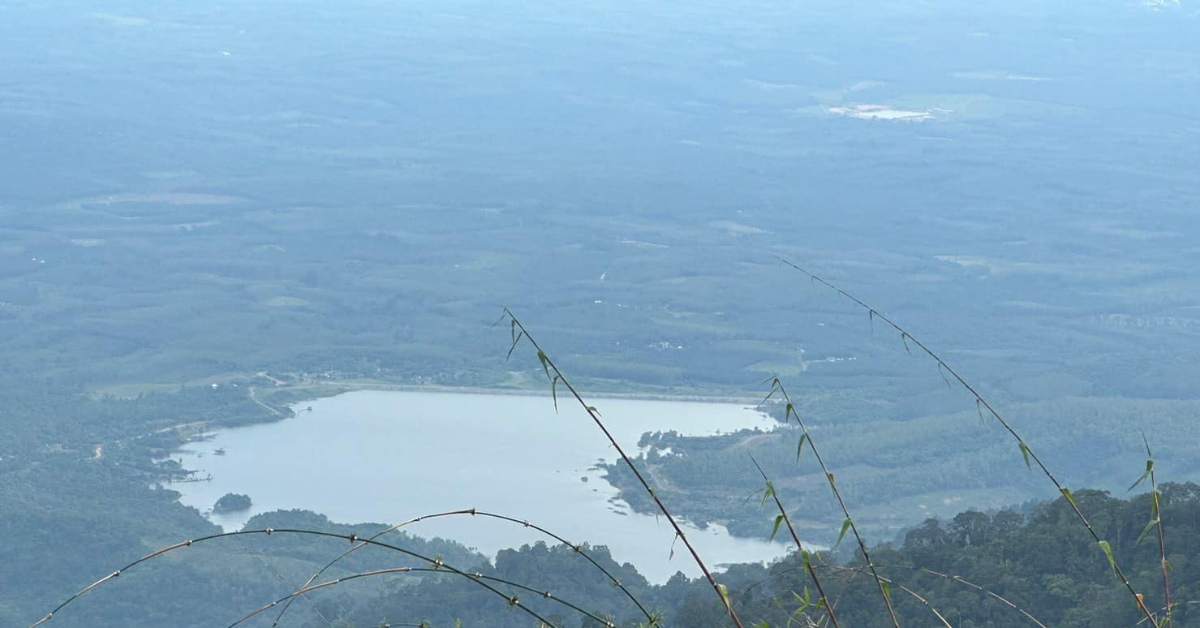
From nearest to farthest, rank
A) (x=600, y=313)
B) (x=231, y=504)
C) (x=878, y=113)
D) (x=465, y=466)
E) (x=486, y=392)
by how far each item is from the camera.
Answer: (x=231, y=504) < (x=465, y=466) < (x=486, y=392) < (x=600, y=313) < (x=878, y=113)

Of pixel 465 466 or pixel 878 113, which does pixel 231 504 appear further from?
pixel 878 113

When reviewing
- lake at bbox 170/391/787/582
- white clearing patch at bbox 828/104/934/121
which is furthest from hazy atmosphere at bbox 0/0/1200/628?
white clearing patch at bbox 828/104/934/121

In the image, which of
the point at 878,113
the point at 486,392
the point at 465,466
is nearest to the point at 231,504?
the point at 465,466

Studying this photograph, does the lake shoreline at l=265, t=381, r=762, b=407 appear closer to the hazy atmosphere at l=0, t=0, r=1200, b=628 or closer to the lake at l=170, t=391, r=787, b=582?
the hazy atmosphere at l=0, t=0, r=1200, b=628

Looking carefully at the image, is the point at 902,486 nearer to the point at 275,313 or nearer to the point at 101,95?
the point at 275,313

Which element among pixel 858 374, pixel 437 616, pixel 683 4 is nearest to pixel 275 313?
pixel 858 374

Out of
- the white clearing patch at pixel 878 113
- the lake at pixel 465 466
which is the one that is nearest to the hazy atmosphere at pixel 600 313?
the lake at pixel 465 466

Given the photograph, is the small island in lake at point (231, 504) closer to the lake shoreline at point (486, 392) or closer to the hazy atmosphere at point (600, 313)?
the hazy atmosphere at point (600, 313)
